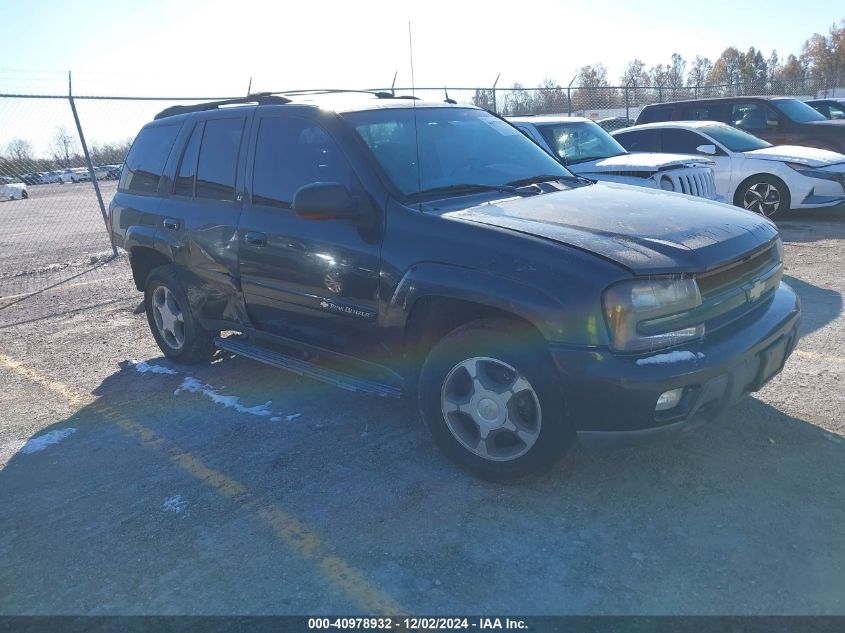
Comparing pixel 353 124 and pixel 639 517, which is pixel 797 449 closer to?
pixel 639 517

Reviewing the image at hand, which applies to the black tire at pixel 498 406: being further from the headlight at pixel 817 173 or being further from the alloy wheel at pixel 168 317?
the headlight at pixel 817 173

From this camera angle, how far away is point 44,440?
14.4 feet

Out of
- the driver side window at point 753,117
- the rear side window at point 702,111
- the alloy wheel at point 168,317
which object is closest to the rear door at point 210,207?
the alloy wheel at point 168,317

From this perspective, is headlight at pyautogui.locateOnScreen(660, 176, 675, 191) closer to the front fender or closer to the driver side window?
the driver side window

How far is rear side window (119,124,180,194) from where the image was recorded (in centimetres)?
522

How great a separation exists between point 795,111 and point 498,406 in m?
11.3

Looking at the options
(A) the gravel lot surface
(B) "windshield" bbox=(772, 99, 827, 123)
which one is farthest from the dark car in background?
(A) the gravel lot surface

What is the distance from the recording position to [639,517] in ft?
10.00

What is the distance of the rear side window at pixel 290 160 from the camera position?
3.87m

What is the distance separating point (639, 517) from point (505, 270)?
128 cm

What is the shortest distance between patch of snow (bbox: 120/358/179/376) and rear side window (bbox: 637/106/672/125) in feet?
32.7

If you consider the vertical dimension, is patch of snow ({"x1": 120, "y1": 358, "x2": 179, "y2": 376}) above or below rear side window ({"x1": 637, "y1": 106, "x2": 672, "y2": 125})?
below

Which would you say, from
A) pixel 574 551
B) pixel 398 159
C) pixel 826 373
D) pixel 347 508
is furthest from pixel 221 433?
pixel 826 373

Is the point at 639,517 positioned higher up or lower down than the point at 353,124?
lower down
